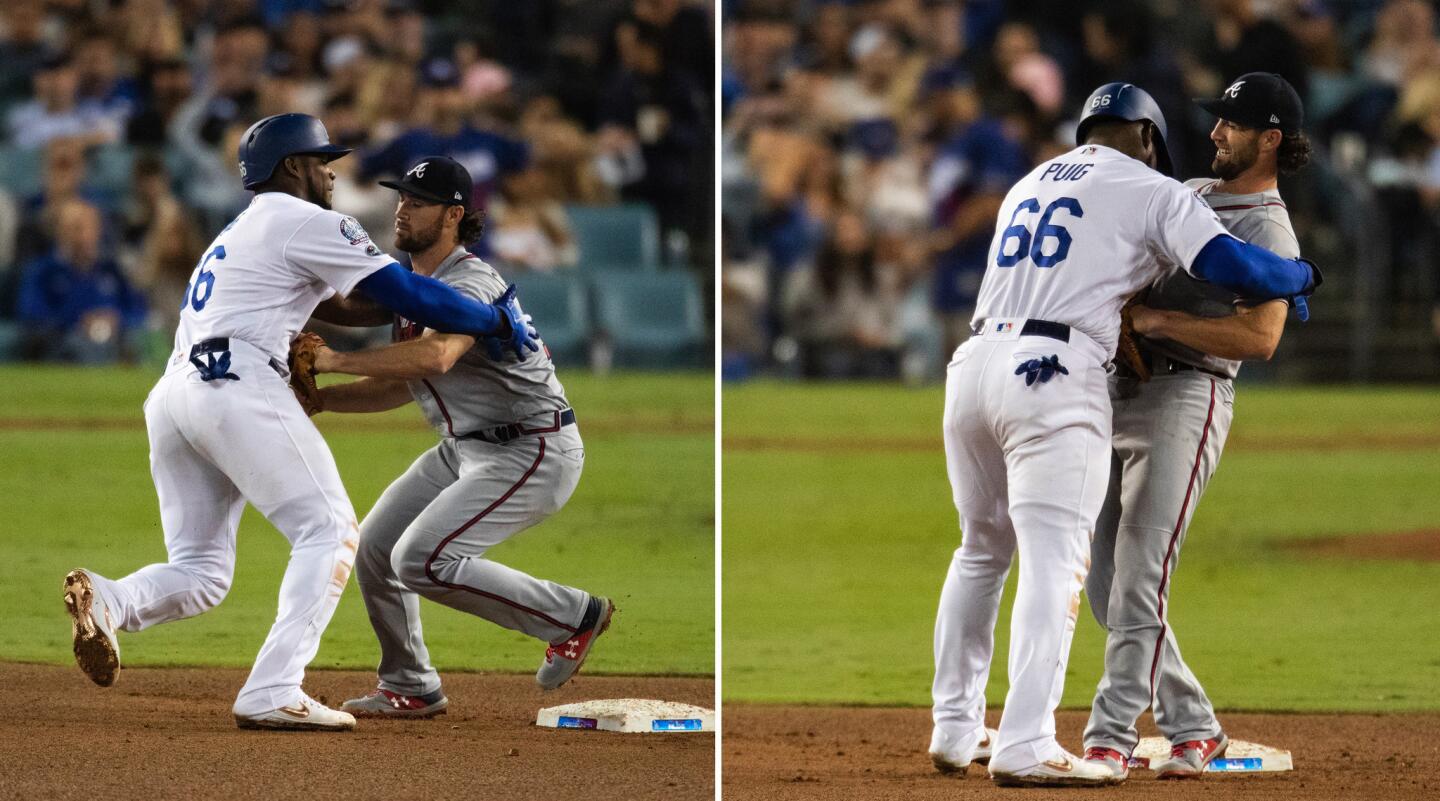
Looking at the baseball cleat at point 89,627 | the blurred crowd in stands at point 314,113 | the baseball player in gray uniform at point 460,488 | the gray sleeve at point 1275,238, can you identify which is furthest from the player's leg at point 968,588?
the blurred crowd in stands at point 314,113

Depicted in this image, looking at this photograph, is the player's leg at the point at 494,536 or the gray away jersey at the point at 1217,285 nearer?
the gray away jersey at the point at 1217,285

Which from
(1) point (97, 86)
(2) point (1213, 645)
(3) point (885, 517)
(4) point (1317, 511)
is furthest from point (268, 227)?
(1) point (97, 86)

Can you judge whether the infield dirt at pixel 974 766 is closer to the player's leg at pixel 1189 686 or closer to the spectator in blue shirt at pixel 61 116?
the player's leg at pixel 1189 686

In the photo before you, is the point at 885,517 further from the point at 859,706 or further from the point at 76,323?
the point at 76,323

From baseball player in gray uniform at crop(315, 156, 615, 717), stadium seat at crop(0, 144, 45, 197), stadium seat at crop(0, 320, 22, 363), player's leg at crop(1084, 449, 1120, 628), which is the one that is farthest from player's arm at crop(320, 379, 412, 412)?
stadium seat at crop(0, 144, 45, 197)

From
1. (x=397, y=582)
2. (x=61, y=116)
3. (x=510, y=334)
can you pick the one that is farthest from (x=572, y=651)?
(x=61, y=116)

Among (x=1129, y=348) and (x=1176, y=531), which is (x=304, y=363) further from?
(x=1176, y=531)

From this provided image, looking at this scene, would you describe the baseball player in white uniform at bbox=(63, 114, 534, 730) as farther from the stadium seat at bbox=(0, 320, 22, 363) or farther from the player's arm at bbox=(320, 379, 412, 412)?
the stadium seat at bbox=(0, 320, 22, 363)
